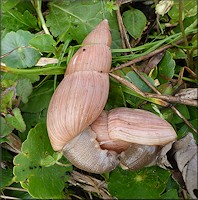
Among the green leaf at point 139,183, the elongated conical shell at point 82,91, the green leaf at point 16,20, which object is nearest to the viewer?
the elongated conical shell at point 82,91

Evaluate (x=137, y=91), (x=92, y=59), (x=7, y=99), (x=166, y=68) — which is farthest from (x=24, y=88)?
(x=166, y=68)

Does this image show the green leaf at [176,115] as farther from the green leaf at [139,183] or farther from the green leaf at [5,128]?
the green leaf at [5,128]

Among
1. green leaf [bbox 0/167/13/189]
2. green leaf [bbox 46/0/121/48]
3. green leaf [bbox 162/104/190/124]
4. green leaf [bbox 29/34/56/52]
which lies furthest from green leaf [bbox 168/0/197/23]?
green leaf [bbox 0/167/13/189]

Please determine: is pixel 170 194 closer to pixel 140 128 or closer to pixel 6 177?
pixel 140 128

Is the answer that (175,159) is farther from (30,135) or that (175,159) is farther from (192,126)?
(30,135)

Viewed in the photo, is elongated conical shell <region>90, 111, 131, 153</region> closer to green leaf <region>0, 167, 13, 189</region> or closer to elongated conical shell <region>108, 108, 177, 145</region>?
elongated conical shell <region>108, 108, 177, 145</region>

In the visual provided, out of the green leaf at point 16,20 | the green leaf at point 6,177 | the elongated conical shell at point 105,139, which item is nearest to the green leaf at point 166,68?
the elongated conical shell at point 105,139
